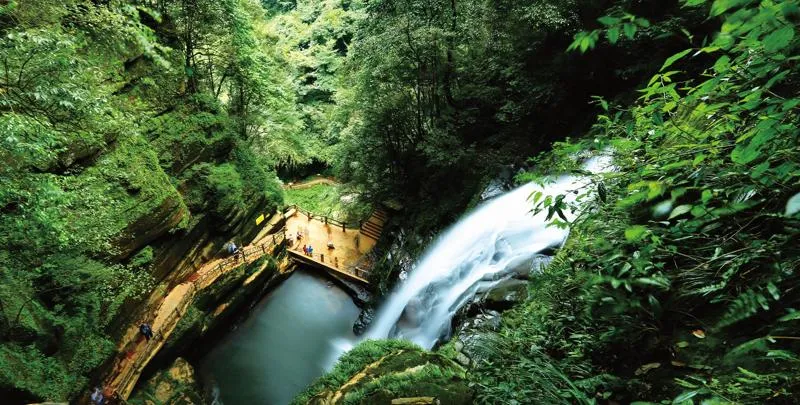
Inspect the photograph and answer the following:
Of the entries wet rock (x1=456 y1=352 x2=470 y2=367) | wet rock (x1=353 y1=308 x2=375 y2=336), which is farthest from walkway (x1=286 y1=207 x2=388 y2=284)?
wet rock (x1=456 y1=352 x2=470 y2=367)

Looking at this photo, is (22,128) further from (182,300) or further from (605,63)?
(605,63)

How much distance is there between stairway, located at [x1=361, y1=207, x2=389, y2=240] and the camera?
57.3ft

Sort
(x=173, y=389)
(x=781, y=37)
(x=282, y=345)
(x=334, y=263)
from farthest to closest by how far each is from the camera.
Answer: (x=334, y=263), (x=282, y=345), (x=173, y=389), (x=781, y=37)

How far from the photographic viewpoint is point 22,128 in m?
4.24

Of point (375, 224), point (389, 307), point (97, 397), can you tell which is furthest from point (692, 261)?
point (375, 224)

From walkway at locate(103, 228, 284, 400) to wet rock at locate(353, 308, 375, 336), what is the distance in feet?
15.1

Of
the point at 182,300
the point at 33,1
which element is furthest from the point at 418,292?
the point at 33,1

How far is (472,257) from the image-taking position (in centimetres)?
913

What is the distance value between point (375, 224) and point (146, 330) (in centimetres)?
996

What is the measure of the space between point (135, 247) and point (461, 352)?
8.47 meters

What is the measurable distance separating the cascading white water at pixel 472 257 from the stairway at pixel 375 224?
18.1 ft

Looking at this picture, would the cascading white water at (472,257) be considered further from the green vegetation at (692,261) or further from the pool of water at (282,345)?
the green vegetation at (692,261)

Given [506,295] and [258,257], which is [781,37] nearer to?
[506,295]

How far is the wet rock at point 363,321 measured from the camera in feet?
43.2
